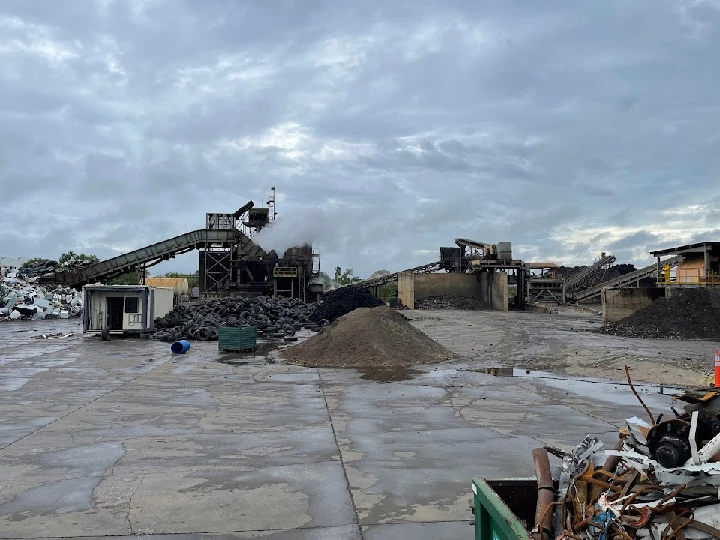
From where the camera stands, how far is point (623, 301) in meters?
34.5

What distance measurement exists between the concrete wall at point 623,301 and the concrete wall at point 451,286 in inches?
600

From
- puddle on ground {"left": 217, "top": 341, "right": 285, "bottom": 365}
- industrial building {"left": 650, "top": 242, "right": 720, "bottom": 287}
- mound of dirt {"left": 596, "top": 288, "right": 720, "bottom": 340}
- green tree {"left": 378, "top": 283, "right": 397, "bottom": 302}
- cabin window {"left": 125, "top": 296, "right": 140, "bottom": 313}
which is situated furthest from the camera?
green tree {"left": 378, "top": 283, "right": 397, "bottom": 302}

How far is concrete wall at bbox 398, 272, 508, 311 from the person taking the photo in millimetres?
50147

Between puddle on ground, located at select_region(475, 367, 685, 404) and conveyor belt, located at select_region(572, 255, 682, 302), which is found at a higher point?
conveyor belt, located at select_region(572, 255, 682, 302)

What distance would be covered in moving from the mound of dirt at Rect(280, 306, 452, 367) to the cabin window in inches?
422

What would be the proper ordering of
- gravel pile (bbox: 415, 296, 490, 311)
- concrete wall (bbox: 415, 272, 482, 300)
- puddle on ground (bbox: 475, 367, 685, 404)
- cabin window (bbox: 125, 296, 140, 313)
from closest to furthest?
puddle on ground (bbox: 475, 367, 685, 404)
cabin window (bbox: 125, 296, 140, 313)
gravel pile (bbox: 415, 296, 490, 311)
concrete wall (bbox: 415, 272, 482, 300)

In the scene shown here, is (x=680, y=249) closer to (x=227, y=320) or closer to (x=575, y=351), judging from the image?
(x=575, y=351)

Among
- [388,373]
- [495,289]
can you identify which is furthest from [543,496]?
[495,289]

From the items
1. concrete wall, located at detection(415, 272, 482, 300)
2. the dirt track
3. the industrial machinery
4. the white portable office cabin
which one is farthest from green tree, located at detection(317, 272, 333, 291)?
the white portable office cabin

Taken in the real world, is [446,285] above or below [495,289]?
above

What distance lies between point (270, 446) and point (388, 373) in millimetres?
7928

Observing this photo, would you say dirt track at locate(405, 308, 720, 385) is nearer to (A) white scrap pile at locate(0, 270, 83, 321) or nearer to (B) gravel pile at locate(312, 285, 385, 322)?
(B) gravel pile at locate(312, 285, 385, 322)

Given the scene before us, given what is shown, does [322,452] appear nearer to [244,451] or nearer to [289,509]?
[244,451]

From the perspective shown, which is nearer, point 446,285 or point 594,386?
point 594,386
